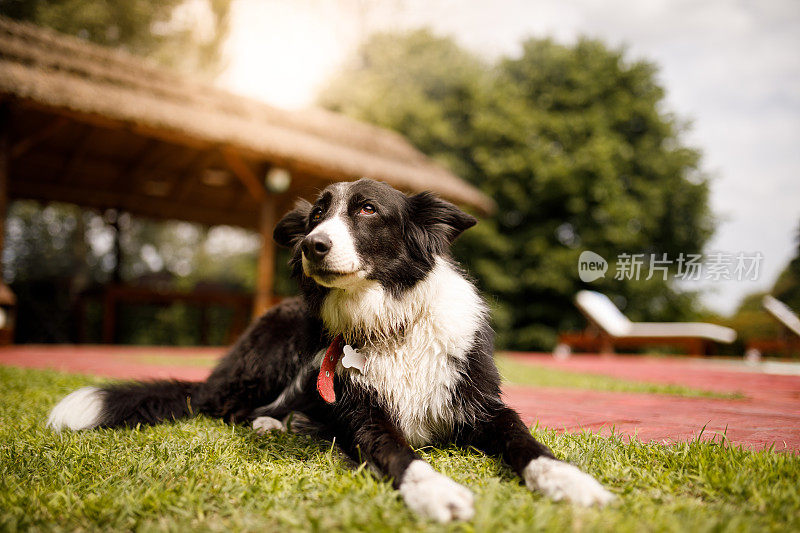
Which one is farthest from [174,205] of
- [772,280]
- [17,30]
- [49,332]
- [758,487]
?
[772,280]

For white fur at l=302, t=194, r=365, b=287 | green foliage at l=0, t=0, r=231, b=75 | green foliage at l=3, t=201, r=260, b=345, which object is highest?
green foliage at l=0, t=0, r=231, b=75

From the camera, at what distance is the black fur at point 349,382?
1823 mm

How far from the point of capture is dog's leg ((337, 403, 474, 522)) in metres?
1.30

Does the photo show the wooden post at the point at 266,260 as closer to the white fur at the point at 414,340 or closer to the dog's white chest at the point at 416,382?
the white fur at the point at 414,340

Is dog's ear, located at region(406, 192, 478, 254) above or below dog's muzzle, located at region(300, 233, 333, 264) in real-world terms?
above

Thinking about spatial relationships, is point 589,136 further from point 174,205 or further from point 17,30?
point 17,30

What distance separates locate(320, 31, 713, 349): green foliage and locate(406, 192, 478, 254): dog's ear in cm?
1247

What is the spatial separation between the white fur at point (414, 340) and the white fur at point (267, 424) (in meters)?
0.69

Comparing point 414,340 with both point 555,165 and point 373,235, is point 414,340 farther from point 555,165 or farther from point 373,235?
point 555,165

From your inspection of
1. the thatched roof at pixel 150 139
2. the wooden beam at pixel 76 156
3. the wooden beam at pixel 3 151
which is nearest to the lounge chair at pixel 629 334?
the thatched roof at pixel 150 139

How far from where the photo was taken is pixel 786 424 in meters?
2.44

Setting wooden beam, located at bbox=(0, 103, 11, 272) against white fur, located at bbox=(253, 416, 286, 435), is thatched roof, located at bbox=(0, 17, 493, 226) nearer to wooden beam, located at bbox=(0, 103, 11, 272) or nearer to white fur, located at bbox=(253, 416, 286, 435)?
wooden beam, located at bbox=(0, 103, 11, 272)

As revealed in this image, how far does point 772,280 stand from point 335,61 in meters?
16.1

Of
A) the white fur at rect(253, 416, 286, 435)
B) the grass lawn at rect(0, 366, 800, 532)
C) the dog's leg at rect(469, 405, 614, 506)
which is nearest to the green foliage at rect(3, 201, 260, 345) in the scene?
the white fur at rect(253, 416, 286, 435)
